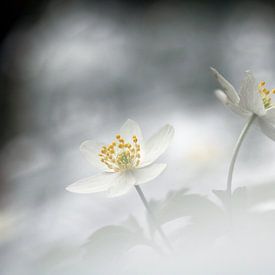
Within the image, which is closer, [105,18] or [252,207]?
[252,207]

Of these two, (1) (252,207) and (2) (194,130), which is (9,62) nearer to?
(2) (194,130)

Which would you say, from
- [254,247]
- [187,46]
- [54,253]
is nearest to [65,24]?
[187,46]

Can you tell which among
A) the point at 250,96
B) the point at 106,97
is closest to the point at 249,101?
the point at 250,96

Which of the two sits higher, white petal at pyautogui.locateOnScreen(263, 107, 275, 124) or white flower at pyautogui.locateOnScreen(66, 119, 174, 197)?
white flower at pyautogui.locateOnScreen(66, 119, 174, 197)

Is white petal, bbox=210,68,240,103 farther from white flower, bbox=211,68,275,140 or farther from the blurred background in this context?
the blurred background

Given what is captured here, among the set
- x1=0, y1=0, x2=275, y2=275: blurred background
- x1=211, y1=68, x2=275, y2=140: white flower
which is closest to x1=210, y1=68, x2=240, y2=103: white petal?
x1=211, y1=68, x2=275, y2=140: white flower

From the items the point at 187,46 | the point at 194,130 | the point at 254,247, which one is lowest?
the point at 254,247
